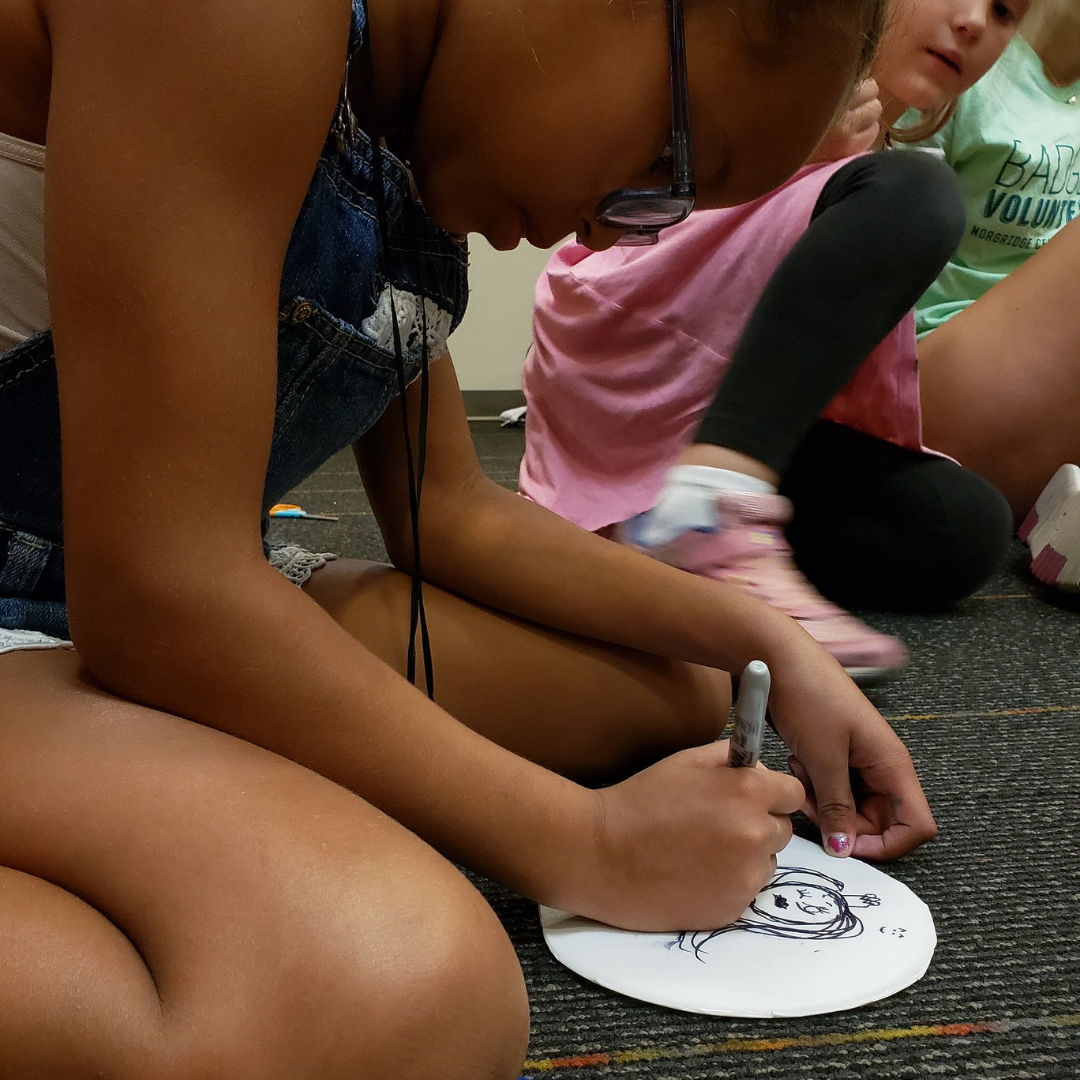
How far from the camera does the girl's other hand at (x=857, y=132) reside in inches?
40.4

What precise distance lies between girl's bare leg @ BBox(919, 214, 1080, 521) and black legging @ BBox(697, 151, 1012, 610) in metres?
0.21

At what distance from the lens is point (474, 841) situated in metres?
0.46

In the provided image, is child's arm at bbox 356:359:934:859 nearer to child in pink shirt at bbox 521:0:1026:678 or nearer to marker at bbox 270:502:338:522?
child in pink shirt at bbox 521:0:1026:678

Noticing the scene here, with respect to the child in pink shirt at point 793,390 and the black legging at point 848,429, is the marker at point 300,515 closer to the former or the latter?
the child in pink shirt at point 793,390

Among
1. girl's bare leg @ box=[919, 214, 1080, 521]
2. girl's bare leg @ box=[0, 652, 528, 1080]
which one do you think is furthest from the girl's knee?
girl's bare leg @ box=[919, 214, 1080, 521]

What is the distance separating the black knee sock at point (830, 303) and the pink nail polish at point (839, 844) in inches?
15.9

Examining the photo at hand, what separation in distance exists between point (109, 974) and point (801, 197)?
0.94m

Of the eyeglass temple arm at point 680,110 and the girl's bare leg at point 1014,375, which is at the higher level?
the eyeglass temple arm at point 680,110

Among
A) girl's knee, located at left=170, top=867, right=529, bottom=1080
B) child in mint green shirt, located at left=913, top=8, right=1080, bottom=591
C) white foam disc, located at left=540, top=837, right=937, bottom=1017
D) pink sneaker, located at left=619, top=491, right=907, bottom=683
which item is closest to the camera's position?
girl's knee, located at left=170, top=867, right=529, bottom=1080

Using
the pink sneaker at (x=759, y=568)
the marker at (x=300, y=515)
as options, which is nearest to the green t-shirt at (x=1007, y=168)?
the pink sneaker at (x=759, y=568)

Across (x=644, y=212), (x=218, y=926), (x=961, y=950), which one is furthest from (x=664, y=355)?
(x=218, y=926)

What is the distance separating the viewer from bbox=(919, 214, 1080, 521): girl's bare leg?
1.22 meters

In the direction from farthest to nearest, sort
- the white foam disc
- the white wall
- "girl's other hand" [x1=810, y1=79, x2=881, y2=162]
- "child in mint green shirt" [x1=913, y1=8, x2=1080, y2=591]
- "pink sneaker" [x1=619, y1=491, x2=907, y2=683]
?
the white wall
"child in mint green shirt" [x1=913, y1=8, x2=1080, y2=591]
"girl's other hand" [x1=810, y1=79, x2=881, y2=162]
"pink sneaker" [x1=619, y1=491, x2=907, y2=683]
the white foam disc

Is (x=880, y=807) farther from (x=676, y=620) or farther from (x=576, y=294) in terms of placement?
(x=576, y=294)
